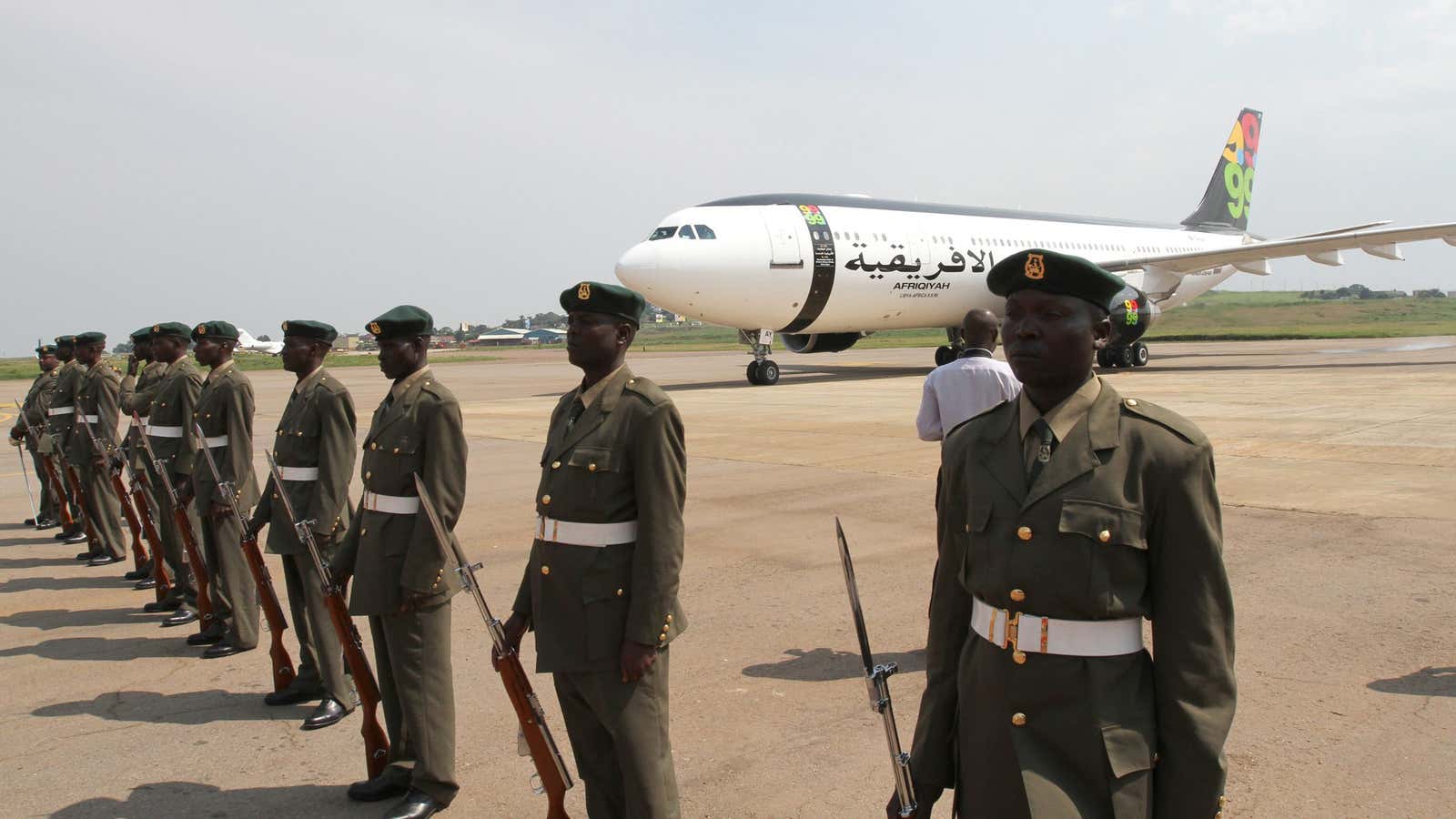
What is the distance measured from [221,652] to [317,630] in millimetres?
1405

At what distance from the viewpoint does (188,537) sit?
21.9 ft

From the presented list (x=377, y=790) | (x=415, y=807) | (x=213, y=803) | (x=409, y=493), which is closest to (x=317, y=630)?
(x=213, y=803)

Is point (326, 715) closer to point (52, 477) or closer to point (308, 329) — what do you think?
point (308, 329)

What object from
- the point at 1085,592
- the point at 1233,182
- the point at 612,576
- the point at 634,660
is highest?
the point at 1233,182

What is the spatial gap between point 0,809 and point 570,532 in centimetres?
284

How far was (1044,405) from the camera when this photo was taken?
2.31 meters

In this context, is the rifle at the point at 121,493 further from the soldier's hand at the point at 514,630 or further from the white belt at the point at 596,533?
the white belt at the point at 596,533

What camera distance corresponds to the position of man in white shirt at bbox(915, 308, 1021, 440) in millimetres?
5188

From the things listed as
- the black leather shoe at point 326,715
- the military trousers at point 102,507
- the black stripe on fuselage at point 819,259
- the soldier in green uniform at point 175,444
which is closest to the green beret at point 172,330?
the soldier in green uniform at point 175,444

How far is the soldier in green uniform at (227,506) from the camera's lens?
20.2ft

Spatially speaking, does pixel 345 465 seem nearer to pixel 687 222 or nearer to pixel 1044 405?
pixel 1044 405

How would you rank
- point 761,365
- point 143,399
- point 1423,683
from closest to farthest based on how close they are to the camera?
1. point 1423,683
2. point 143,399
3. point 761,365

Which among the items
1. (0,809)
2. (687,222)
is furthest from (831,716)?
(687,222)

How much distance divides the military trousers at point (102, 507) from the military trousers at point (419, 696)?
19.8ft
